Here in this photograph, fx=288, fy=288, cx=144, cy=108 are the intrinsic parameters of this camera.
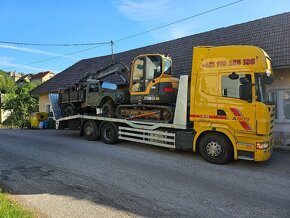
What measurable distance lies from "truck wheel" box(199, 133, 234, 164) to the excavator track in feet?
5.18

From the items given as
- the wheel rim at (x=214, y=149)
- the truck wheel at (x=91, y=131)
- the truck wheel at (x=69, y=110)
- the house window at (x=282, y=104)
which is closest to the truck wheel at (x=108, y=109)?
the truck wheel at (x=91, y=131)

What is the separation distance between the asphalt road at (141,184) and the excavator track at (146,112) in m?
1.20

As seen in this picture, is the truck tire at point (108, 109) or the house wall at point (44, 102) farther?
the house wall at point (44, 102)

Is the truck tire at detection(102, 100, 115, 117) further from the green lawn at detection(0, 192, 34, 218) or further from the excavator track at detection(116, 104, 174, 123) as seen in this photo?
the green lawn at detection(0, 192, 34, 218)

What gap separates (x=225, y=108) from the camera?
793 centimetres

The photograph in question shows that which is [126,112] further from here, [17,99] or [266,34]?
[17,99]

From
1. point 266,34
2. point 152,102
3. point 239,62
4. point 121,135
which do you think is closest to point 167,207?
point 239,62

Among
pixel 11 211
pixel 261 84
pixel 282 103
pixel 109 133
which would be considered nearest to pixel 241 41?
pixel 282 103

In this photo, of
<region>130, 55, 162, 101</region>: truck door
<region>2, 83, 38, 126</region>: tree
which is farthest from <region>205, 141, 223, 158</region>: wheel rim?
<region>2, 83, 38, 126</region>: tree

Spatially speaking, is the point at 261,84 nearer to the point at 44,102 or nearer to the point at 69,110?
the point at 69,110

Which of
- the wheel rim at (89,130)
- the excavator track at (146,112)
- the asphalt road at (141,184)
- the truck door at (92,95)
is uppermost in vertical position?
the truck door at (92,95)

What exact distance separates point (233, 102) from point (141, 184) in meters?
3.50

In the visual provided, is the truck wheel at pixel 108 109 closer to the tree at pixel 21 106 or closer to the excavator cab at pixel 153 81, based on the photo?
the excavator cab at pixel 153 81

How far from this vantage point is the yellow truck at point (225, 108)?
7.51m
